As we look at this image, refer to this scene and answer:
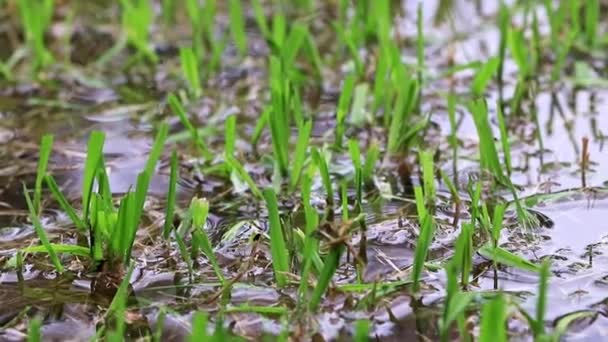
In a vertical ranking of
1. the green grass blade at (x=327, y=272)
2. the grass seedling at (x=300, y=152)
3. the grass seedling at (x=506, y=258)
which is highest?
the grass seedling at (x=300, y=152)

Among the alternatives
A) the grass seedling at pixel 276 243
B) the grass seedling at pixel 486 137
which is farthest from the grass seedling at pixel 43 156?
the grass seedling at pixel 486 137

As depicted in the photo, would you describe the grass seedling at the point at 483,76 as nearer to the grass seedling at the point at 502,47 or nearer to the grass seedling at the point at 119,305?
the grass seedling at the point at 502,47

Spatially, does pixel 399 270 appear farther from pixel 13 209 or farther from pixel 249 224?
pixel 13 209

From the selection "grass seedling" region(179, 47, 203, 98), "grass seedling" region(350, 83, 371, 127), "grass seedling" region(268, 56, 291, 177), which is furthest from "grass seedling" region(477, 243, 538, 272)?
"grass seedling" region(179, 47, 203, 98)

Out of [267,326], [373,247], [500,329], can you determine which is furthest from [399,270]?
[500,329]

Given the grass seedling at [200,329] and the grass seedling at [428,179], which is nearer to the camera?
the grass seedling at [200,329]

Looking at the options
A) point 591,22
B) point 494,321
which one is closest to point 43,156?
point 494,321

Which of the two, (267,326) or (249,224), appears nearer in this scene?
(267,326)
